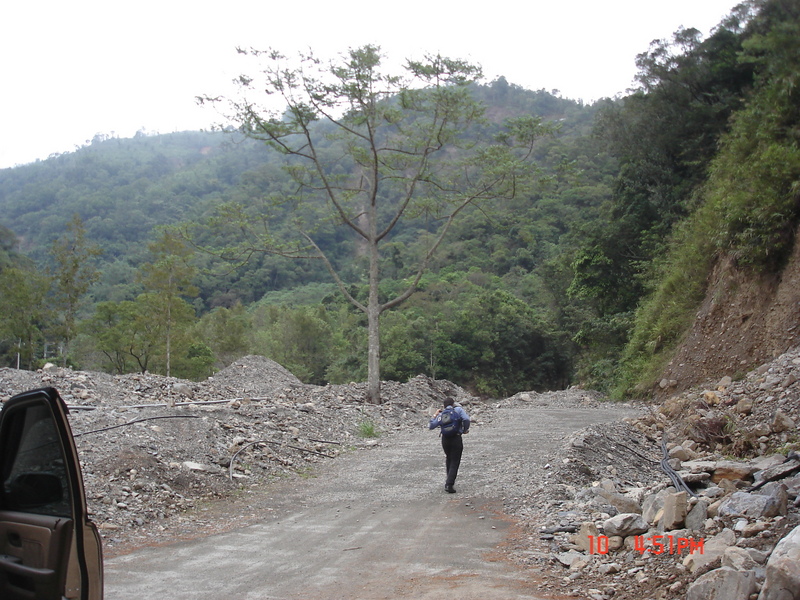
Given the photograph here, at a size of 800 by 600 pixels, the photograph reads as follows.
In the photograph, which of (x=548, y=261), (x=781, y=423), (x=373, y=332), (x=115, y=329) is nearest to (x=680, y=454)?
(x=781, y=423)

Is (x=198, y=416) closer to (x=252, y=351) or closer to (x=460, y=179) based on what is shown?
(x=460, y=179)

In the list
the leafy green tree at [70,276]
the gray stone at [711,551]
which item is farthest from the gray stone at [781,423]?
the leafy green tree at [70,276]

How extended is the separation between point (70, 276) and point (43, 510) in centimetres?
3002

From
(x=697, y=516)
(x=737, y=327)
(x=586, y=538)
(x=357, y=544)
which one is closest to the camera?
(x=697, y=516)

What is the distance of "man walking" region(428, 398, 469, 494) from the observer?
30.1 ft

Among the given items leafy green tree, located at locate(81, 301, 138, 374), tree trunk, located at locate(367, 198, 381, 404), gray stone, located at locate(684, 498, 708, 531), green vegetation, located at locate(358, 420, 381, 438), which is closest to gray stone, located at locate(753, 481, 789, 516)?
gray stone, located at locate(684, 498, 708, 531)

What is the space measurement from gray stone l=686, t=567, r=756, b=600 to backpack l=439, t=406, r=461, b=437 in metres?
5.02

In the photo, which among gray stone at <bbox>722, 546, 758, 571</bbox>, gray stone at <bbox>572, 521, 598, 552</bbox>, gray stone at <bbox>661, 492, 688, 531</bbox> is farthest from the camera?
gray stone at <bbox>572, 521, 598, 552</bbox>

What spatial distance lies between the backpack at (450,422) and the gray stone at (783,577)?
17.9 ft

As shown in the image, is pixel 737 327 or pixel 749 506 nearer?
pixel 749 506

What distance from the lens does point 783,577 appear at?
371 centimetres

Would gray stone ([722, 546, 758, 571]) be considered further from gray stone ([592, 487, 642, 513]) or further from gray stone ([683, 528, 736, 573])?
gray stone ([592, 487, 642, 513])

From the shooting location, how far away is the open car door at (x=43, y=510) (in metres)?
2.69
